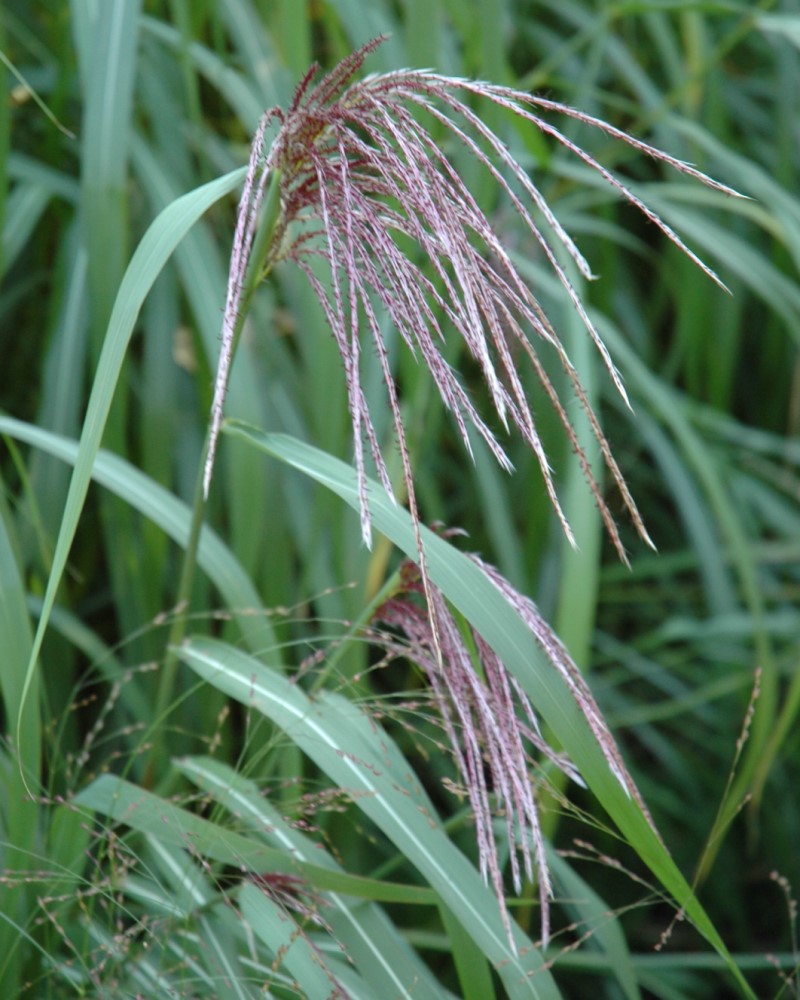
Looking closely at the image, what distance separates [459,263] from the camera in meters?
0.38

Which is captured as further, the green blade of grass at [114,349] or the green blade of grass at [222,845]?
the green blade of grass at [222,845]

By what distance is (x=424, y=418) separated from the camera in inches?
36.4

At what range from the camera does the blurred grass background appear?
803 millimetres

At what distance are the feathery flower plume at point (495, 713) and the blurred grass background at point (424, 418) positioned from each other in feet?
0.18

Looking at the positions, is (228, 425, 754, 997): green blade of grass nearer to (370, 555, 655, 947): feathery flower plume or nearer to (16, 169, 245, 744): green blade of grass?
(370, 555, 655, 947): feathery flower plume

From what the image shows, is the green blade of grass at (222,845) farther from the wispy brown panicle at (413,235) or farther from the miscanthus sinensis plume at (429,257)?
the wispy brown panicle at (413,235)

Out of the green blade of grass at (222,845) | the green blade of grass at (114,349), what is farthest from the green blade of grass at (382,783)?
the green blade of grass at (114,349)

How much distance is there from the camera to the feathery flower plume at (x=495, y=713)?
1.49 ft

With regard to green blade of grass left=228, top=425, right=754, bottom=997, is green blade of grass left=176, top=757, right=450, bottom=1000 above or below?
below

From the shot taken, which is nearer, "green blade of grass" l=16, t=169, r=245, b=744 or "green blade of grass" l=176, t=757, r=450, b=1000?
"green blade of grass" l=16, t=169, r=245, b=744

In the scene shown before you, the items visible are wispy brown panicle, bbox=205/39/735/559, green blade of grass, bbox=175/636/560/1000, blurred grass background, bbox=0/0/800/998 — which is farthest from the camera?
blurred grass background, bbox=0/0/800/998

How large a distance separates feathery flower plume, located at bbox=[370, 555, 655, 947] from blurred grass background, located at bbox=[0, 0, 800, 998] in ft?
0.18

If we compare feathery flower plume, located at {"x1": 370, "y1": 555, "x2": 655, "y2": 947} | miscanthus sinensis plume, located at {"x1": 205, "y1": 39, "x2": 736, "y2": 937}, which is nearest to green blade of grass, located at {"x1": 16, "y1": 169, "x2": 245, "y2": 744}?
miscanthus sinensis plume, located at {"x1": 205, "y1": 39, "x2": 736, "y2": 937}

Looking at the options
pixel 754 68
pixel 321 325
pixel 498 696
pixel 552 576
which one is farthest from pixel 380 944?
pixel 754 68
